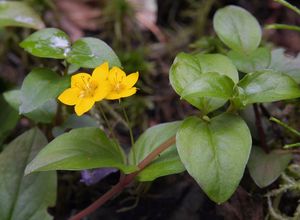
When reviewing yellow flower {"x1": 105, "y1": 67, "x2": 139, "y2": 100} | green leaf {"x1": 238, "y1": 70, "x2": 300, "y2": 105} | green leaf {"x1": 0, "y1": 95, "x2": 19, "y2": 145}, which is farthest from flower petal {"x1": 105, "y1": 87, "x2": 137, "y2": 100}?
green leaf {"x1": 0, "y1": 95, "x2": 19, "y2": 145}

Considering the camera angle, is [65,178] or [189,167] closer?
[189,167]

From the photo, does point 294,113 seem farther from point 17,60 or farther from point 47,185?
point 17,60

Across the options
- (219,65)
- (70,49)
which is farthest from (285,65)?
(70,49)

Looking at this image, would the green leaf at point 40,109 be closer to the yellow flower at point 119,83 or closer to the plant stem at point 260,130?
the yellow flower at point 119,83

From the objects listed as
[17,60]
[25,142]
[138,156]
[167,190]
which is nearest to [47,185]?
[25,142]

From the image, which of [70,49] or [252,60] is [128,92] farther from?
[252,60]
